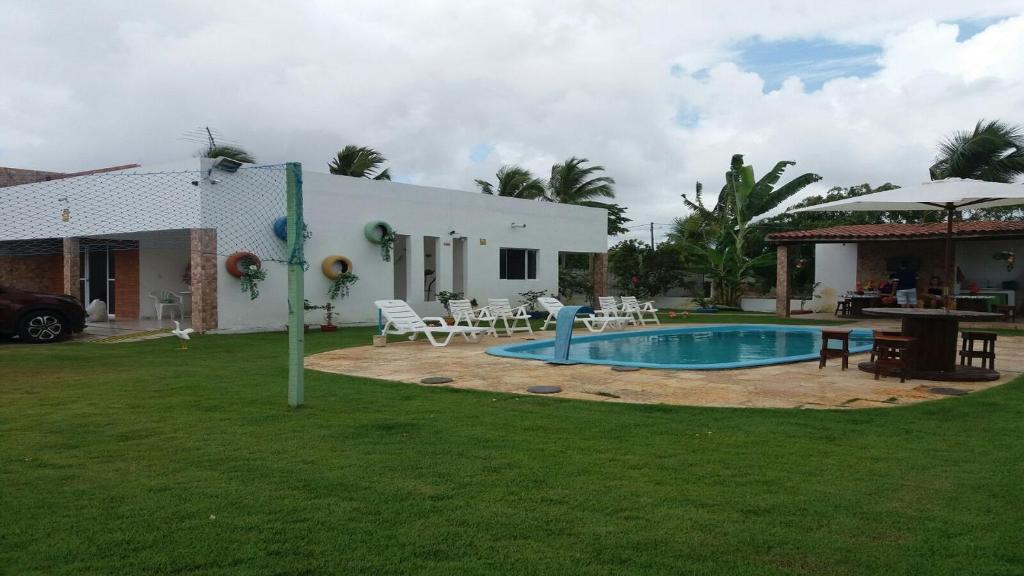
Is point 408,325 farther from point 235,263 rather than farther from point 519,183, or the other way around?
point 519,183

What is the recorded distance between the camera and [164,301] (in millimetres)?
19031

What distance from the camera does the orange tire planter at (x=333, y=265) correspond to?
17875 millimetres

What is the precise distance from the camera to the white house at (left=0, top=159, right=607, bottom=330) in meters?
15.6

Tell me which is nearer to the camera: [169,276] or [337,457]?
[337,457]

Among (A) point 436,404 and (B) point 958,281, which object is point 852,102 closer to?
(B) point 958,281

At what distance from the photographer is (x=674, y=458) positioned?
4.93 meters

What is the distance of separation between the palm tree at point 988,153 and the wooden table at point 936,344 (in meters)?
21.2

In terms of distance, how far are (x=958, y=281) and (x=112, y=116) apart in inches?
1051

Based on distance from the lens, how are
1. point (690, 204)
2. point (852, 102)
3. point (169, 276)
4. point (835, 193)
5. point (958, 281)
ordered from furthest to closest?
1. point (835, 193)
2. point (690, 204)
3. point (958, 281)
4. point (169, 276)
5. point (852, 102)

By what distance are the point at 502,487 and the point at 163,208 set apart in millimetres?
13966

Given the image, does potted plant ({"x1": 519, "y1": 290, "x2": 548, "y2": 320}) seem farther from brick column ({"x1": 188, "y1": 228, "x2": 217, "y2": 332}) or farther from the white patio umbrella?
the white patio umbrella

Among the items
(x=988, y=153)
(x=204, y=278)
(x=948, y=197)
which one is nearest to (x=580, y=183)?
(x=988, y=153)

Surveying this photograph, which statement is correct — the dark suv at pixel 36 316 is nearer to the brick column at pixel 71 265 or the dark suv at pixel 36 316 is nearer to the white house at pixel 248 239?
the white house at pixel 248 239

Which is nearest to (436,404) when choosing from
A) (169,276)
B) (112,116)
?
(169,276)
